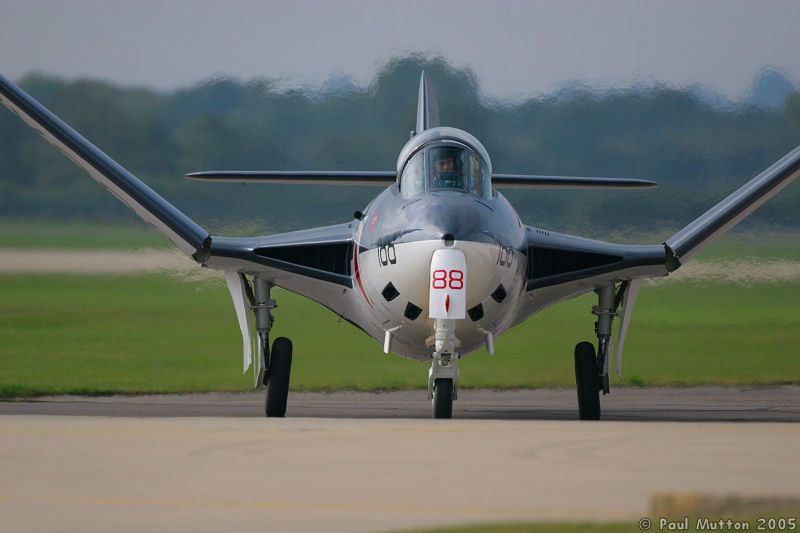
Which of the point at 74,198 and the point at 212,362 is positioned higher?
the point at 74,198

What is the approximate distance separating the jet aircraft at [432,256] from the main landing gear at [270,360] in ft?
0.06

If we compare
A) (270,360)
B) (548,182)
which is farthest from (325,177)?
(548,182)

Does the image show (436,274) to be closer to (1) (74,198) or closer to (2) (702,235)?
(2) (702,235)

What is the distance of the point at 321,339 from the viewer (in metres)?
25.4

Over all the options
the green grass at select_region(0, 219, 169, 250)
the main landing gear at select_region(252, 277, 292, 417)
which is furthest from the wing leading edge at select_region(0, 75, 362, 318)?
the green grass at select_region(0, 219, 169, 250)

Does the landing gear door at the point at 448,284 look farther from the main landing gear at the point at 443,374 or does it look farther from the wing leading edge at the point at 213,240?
the wing leading edge at the point at 213,240

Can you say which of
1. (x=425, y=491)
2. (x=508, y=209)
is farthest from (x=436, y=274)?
(x=425, y=491)

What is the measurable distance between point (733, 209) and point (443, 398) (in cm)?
467

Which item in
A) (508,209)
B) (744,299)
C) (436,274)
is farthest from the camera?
(744,299)

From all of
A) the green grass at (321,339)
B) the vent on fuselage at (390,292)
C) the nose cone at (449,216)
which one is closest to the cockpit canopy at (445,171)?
the nose cone at (449,216)

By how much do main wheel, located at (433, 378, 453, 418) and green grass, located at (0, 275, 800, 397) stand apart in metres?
8.46

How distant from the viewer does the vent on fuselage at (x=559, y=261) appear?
17812 millimetres

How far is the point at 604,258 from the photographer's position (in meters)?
17.9

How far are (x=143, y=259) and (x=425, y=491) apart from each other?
15618 millimetres
